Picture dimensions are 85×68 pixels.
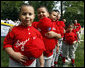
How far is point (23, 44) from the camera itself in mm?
1745

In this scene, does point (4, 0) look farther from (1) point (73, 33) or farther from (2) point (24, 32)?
(2) point (24, 32)

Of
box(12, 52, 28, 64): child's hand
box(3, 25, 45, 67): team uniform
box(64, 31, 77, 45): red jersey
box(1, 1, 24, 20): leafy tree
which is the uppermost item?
box(3, 25, 45, 67): team uniform

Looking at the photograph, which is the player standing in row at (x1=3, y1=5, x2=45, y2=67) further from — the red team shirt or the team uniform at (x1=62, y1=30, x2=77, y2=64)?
the team uniform at (x1=62, y1=30, x2=77, y2=64)

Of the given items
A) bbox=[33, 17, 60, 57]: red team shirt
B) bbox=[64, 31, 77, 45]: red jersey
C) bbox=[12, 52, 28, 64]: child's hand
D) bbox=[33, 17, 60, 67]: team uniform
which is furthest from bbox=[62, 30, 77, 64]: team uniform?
bbox=[12, 52, 28, 64]: child's hand

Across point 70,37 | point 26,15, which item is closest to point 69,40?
point 70,37

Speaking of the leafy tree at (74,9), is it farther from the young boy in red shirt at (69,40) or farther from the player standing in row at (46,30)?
the player standing in row at (46,30)

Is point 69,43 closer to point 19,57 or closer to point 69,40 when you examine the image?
point 69,40

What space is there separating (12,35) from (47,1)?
58.3 ft

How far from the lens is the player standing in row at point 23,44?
174 cm

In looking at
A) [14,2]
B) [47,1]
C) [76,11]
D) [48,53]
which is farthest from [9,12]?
[48,53]

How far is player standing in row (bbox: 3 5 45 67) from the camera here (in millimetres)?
1740

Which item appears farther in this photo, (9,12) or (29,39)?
(9,12)

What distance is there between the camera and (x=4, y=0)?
28031 mm

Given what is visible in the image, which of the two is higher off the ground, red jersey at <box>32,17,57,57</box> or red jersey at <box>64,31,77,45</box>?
red jersey at <box>32,17,57,57</box>
